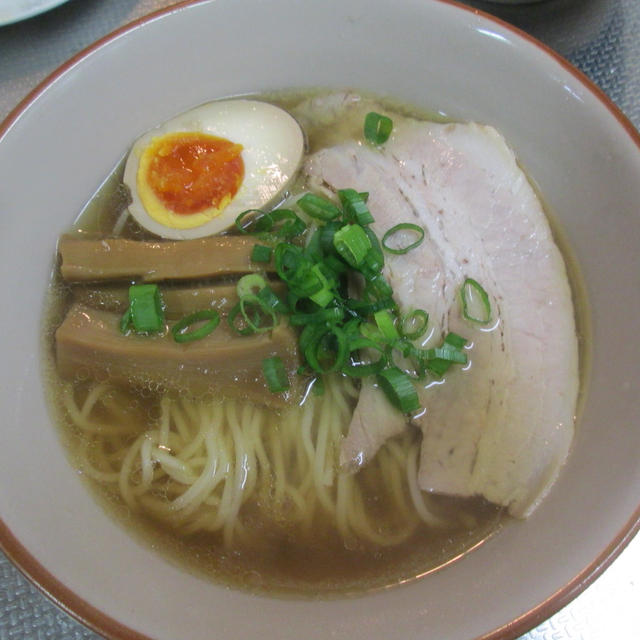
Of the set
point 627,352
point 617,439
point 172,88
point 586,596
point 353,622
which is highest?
point 172,88

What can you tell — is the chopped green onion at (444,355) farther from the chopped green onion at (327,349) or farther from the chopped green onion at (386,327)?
the chopped green onion at (327,349)

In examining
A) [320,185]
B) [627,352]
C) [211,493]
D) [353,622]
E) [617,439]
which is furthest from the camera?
[320,185]

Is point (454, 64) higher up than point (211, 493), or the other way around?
point (454, 64)

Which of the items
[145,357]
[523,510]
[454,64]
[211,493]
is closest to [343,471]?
[211,493]

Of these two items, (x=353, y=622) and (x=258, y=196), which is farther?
(x=258, y=196)

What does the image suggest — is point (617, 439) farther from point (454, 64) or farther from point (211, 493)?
point (454, 64)

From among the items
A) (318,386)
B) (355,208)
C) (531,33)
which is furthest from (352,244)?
(531,33)

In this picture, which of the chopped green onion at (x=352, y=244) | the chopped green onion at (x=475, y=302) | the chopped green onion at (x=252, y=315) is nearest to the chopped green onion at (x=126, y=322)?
the chopped green onion at (x=252, y=315)

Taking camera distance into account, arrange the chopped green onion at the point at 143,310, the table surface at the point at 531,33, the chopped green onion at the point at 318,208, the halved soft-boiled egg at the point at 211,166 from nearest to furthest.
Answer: the chopped green onion at the point at 143,310, the chopped green onion at the point at 318,208, the halved soft-boiled egg at the point at 211,166, the table surface at the point at 531,33
